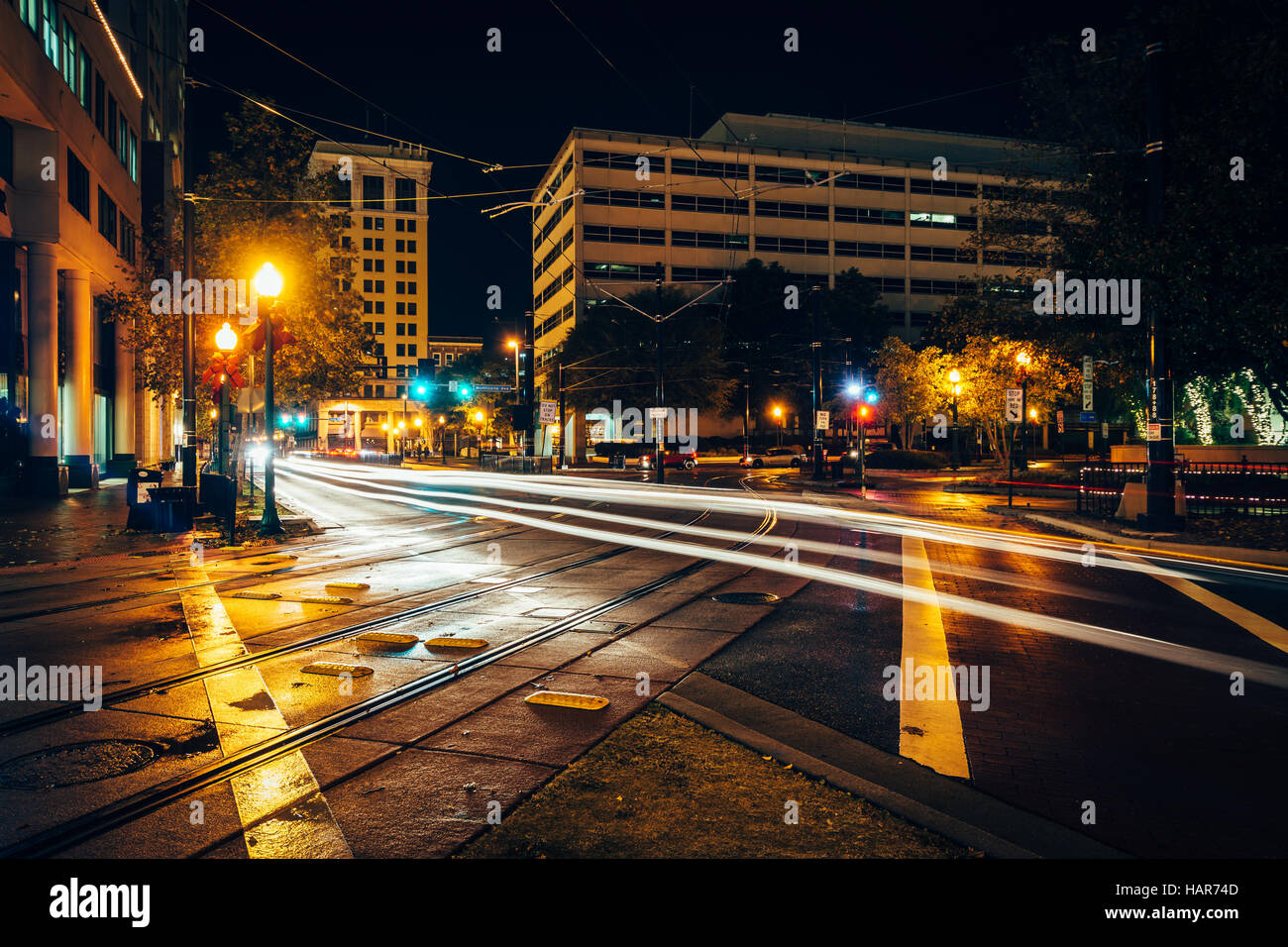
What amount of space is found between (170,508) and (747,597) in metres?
13.0

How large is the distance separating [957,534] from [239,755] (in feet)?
50.8

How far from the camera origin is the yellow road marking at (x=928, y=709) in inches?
193

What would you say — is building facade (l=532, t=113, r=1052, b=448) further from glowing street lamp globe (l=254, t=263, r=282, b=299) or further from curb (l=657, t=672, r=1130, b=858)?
curb (l=657, t=672, r=1130, b=858)

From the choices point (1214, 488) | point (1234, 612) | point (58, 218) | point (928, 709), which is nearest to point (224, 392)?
point (58, 218)

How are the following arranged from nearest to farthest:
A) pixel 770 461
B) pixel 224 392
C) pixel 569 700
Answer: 1. pixel 569 700
2. pixel 224 392
3. pixel 770 461

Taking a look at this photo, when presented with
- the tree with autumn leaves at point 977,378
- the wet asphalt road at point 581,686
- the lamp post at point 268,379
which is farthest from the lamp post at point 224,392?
the tree with autumn leaves at point 977,378

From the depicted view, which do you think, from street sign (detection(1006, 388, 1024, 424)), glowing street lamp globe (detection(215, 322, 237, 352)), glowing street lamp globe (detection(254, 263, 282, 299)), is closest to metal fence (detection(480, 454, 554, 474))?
street sign (detection(1006, 388, 1024, 424))

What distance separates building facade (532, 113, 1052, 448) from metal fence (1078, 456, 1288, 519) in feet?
164

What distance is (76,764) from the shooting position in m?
4.78

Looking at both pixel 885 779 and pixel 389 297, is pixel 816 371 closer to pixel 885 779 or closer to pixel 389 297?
pixel 885 779

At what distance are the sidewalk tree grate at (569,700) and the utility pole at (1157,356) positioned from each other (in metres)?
14.3

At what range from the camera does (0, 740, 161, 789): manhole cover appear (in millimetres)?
4539

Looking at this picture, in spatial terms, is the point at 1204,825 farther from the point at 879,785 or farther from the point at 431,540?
the point at 431,540
